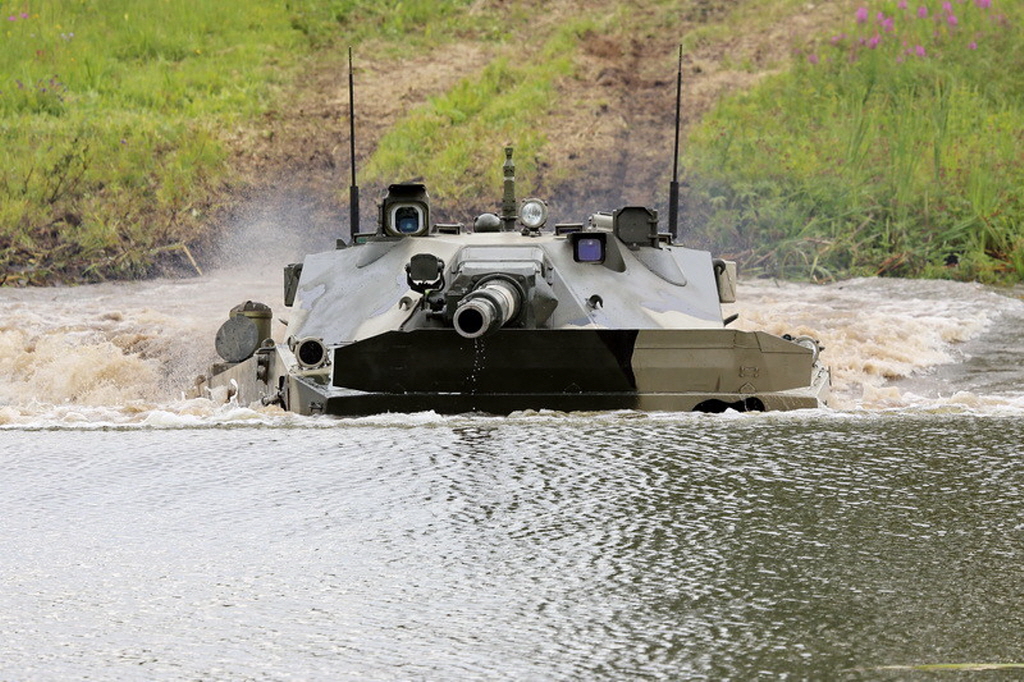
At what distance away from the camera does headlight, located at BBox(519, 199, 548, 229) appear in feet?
34.8

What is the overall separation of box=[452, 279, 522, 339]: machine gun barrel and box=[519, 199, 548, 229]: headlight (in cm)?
147

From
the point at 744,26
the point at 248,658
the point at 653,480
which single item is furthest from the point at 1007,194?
the point at 248,658

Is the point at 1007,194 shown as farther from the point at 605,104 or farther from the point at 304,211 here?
the point at 304,211

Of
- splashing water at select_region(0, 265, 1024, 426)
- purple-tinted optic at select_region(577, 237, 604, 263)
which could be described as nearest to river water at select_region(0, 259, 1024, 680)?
purple-tinted optic at select_region(577, 237, 604, 263)

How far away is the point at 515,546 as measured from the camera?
4965 millimetres

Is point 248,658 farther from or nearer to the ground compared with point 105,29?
nearer to the ground

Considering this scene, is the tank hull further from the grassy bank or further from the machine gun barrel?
the grassy bank

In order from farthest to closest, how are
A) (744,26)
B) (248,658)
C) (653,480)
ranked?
(744,26)
(653,480)
(248,658)

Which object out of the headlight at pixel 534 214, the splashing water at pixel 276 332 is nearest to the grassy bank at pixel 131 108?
the splashing water at pixel 276 332

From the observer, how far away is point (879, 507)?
545 cm

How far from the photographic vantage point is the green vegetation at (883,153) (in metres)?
19.0

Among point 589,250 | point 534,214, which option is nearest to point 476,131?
point 534,214

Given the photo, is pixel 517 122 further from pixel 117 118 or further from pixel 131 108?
pixel 117 118

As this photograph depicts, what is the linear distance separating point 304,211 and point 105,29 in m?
3.61
